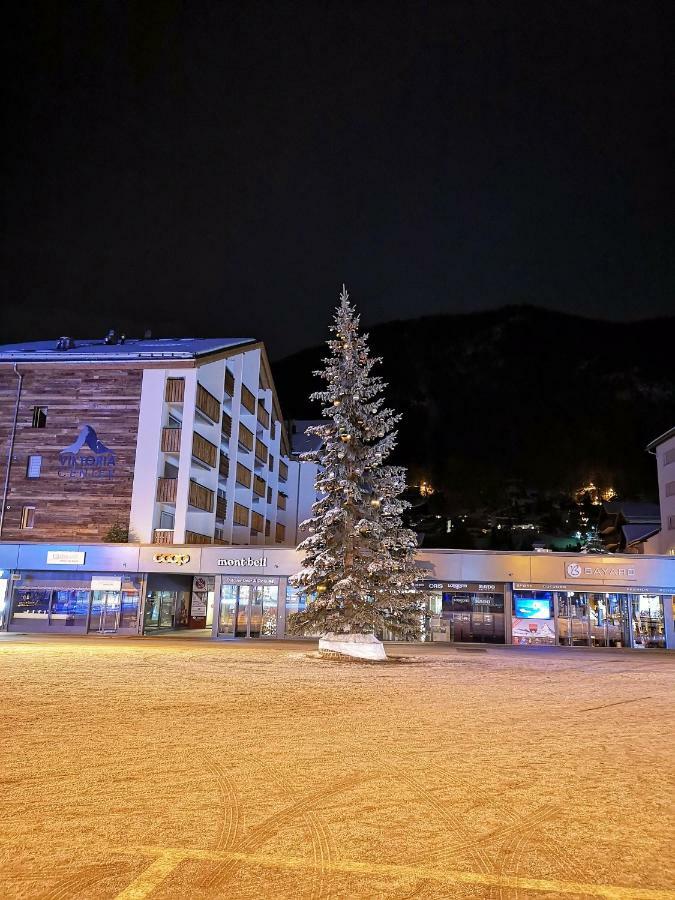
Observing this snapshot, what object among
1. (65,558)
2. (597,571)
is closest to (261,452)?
(65,558)

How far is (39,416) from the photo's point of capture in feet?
109

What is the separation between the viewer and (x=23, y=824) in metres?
5.15

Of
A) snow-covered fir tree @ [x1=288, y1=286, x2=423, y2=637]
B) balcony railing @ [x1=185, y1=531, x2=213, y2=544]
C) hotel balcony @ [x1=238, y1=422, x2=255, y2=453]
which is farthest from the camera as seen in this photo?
hotel balcony @ [x1=238, y1=422, x2=255, y2=453]

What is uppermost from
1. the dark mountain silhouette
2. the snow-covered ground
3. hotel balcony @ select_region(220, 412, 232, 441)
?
the dark mountain silhouette

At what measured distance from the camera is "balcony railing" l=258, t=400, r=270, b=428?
47.3 meters

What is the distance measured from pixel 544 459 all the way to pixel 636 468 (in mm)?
16854

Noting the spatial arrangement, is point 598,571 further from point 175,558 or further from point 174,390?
point 174,390

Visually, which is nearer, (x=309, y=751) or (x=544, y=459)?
(x=309, y=751)

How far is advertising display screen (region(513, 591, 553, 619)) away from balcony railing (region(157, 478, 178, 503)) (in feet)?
54.4

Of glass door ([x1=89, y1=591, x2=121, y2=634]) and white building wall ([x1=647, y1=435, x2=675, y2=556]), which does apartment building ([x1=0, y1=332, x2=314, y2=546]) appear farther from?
white building wall ([x1=647, y1=435, x2=675, y2=556])

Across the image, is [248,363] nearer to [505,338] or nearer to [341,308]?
[341,308]

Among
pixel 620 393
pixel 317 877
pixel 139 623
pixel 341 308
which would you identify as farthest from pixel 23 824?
pixel 620 393

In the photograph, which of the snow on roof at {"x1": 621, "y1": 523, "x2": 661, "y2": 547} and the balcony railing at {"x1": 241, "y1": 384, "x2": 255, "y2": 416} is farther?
the snow on roof at {"x1": 621, "y1": 523, "x2": 661, "y2": 547}

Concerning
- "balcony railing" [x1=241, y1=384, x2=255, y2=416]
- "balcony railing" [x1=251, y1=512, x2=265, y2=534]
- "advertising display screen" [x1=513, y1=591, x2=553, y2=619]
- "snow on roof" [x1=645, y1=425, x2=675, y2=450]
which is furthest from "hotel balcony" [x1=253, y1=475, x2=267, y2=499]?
"snow on roof" [x1=645, y1=425, x2=675, y2=450]
